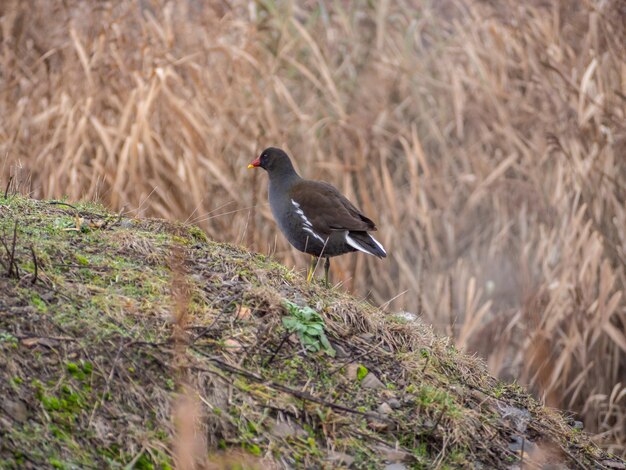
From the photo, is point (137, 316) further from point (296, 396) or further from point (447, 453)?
point (447, 453)

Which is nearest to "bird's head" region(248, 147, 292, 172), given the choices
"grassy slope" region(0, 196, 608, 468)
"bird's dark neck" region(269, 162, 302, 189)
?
"bird's dark neck" region(269, 162, 302, 189)

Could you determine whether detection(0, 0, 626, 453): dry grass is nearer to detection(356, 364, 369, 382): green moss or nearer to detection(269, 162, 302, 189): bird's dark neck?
detection(269, 162, 302, 189): bird's dark neck

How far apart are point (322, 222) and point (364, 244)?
9.5 inches

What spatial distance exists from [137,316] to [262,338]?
0.41m

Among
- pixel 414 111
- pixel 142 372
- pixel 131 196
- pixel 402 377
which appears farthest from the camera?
pixel 414 111

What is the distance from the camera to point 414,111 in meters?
7.48

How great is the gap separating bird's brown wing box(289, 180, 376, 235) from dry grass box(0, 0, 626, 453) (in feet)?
3.90

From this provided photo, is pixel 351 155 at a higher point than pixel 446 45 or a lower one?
lower

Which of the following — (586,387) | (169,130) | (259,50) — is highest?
(259,50)

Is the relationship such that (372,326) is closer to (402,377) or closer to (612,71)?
(402,377)

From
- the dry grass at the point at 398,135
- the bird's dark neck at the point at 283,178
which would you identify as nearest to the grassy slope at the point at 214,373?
the bird's dark neck at the point at 283,178

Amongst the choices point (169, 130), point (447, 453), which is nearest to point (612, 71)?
point (169, 130)

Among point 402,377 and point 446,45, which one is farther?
point 446,45

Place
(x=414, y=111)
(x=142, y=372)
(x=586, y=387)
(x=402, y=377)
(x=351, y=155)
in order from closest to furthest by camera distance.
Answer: (x=142, y=372), (x=402, y=377), (x=586, y=387), (x=351, y=155), (x=414, y=111)
